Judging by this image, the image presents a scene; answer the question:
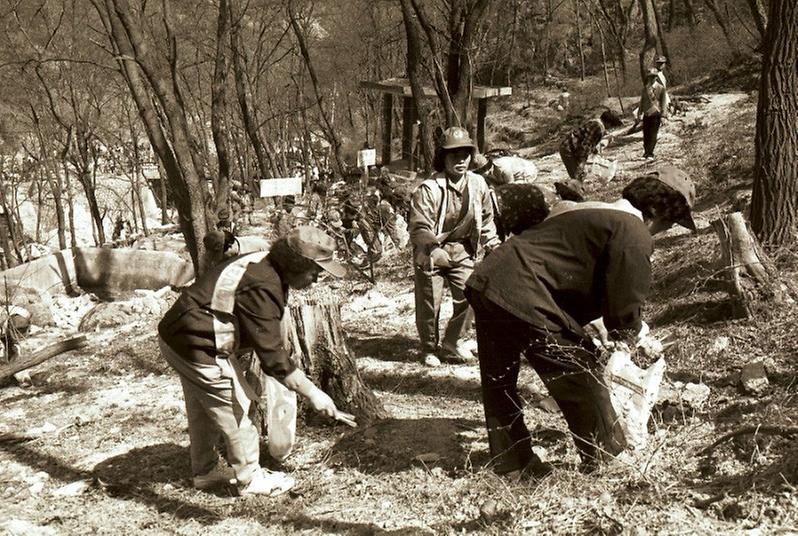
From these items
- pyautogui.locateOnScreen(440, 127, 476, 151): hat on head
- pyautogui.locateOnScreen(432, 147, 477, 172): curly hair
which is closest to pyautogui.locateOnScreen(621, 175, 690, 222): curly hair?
pyautogui.locateOnScreen(440, 127, 476, 151): hat on head

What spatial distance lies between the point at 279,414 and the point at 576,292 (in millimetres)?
1797

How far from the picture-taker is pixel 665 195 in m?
3.32

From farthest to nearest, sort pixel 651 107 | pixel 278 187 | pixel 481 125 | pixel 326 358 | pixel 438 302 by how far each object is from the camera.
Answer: pixel 481 125
pixel 278 187
pixel 651 107
pixel 438 302
pixel 326 358

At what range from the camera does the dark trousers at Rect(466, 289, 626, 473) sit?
3.40m

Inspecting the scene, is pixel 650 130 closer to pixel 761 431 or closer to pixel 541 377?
pixel 761 431

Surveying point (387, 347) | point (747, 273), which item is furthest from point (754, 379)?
point (387, 347)

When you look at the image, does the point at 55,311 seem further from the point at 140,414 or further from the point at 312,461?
the point at 312,461

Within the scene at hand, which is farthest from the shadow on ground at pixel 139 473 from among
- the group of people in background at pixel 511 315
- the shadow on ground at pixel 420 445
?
the shadow on ground at pixel 420 445

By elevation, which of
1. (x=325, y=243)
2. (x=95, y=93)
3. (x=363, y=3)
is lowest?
(x=325, y=243)

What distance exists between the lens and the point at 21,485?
16.0 feet

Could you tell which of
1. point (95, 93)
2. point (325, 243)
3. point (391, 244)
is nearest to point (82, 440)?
point (325, 243)

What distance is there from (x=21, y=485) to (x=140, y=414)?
3.87 feet

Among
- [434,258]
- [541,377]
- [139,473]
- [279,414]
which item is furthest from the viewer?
[434,258]

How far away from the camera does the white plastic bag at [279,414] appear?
425cm
